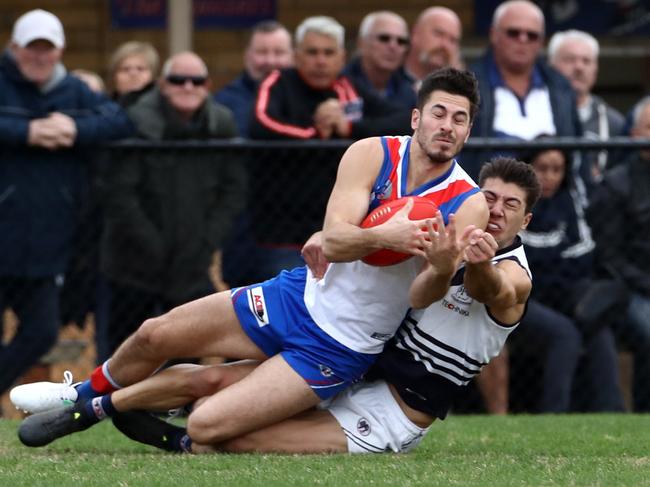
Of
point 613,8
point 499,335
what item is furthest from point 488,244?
point 613,8

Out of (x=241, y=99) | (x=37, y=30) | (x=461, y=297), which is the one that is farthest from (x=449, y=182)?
(x=241, y=99)

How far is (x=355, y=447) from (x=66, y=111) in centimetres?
321

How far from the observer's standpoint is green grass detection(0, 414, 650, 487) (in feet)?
19.0

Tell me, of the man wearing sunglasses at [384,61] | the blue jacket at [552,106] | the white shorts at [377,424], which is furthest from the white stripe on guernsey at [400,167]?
the man wearing sunglasses at [384,61]

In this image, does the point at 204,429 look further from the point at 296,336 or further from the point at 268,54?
the point at 268,54

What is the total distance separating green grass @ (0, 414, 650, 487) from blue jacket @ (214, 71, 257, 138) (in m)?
2.78

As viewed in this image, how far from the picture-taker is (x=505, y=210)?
6680mm

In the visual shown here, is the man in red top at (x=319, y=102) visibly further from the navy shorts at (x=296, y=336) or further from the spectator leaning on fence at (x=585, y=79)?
the navy shorts at (x=296, y=336)

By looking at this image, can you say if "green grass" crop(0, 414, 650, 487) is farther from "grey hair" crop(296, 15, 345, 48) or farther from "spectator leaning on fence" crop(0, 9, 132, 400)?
"grey hair" crop(296, 15, 345, 48)

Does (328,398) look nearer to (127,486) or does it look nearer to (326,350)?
(326,350)

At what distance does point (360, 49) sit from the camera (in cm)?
1013

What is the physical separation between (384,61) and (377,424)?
3623 mm

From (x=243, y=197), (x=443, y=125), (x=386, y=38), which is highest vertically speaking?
(x=386, y=38)

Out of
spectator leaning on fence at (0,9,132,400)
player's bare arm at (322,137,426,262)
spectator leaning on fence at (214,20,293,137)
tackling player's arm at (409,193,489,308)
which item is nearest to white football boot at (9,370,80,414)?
player's bare arm at (322,137,426,262)
